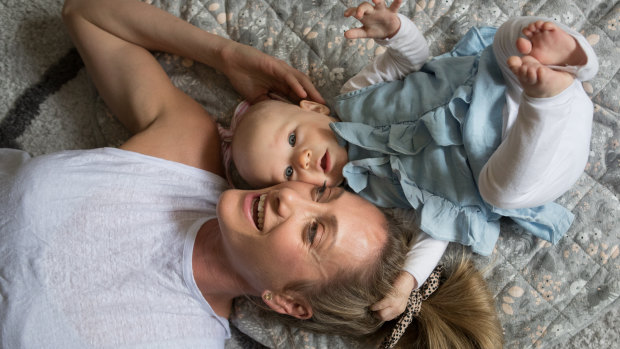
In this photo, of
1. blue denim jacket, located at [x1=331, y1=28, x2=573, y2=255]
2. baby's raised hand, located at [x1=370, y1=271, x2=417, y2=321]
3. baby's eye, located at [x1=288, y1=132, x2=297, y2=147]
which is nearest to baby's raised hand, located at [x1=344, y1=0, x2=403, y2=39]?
blue denim jacket, located at [x1=331, y1=28, x2=573, y2=255]

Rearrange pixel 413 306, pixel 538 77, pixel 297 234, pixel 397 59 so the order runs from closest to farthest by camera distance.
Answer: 1. pixel 538 77
2. pixel 297 234
3. pixel 413 306
4. pixel 397 59

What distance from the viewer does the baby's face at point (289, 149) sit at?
1.03 metres

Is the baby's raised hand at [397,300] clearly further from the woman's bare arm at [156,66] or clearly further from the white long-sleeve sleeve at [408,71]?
the woman's bare arm at [156,66]

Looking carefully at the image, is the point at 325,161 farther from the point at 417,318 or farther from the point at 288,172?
the point at 417,318

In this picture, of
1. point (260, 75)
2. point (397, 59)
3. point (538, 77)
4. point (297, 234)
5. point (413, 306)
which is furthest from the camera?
point (260, 75)

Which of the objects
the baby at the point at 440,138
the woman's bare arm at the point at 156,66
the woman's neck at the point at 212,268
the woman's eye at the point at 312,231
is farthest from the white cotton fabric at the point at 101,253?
the woman's eye at the point at 312,231

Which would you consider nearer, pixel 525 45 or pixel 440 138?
pixel 525 45

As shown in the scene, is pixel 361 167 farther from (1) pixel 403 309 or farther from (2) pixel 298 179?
(1) pixel 403 309

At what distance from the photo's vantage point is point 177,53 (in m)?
1.29

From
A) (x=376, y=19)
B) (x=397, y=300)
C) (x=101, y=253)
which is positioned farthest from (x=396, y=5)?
(x=101, y=253)

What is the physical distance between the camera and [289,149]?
103cm

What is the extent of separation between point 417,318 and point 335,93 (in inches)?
24.3

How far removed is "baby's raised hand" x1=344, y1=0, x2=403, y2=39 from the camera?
3.12 ft

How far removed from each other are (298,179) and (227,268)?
0.90 ft
